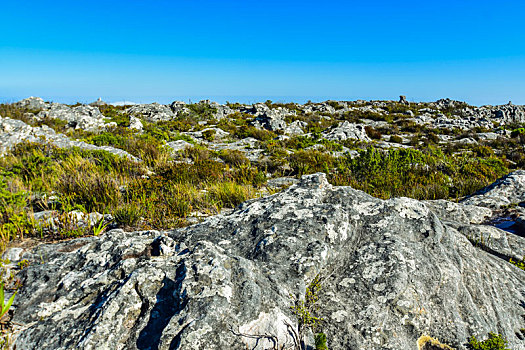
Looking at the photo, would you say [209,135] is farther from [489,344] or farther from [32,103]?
[32,103]

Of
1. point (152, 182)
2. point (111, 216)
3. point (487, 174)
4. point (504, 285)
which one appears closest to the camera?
point (504, 285)

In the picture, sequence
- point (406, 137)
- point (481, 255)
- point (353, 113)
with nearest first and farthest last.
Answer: point (481, 255) < point (406, 137) < point (353, 113)

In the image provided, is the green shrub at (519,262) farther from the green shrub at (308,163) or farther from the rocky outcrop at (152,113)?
the rocky outcrop at (152,113)

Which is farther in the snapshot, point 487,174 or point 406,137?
point 406,137

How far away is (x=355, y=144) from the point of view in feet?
53.3

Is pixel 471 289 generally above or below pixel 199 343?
below

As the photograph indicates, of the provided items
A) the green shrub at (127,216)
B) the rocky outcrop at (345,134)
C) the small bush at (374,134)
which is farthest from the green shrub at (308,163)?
the small bush at (374,134)

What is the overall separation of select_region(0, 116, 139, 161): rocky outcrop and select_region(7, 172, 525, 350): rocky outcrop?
7818mm

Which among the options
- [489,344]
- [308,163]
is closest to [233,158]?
[308,163]

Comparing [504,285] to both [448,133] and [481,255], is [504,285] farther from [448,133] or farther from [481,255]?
[448,133]

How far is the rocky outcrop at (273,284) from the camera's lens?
2064 millimetres

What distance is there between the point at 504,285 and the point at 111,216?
18.9 ft

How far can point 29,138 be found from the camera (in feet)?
36.3

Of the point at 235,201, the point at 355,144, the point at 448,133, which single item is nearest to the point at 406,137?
the point at 448,133
